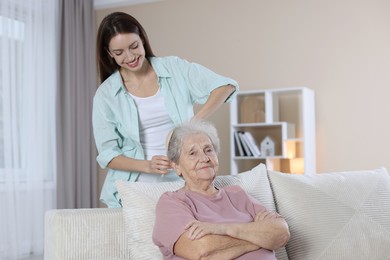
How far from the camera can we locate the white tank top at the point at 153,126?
8.14 ft

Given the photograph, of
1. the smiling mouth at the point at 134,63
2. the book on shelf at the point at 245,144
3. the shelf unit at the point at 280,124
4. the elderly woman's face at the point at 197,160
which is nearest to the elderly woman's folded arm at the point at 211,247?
the elderly woman's face at the point at 197,160

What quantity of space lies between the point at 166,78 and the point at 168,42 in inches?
131

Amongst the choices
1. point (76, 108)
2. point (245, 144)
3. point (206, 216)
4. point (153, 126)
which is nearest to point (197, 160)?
point (206, 216)

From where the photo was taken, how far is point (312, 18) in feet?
16.6

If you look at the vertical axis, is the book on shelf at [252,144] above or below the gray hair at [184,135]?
below

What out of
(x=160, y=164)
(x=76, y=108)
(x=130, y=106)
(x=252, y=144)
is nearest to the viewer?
(x=160, y=164)

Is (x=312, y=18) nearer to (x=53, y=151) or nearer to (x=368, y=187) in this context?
(x=53, y=151)

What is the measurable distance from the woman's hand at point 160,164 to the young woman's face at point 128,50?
0.39 m

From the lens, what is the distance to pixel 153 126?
99.3 inches

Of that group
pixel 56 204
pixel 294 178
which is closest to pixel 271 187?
pixel 294 178

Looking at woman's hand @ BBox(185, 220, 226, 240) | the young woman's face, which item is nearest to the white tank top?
the young woman's face

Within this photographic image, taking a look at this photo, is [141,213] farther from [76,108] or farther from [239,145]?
[76,108]

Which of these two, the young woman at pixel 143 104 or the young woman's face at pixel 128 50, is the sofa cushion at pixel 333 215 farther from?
the young woman's face at pixel 128 50

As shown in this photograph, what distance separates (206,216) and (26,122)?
3361mm
